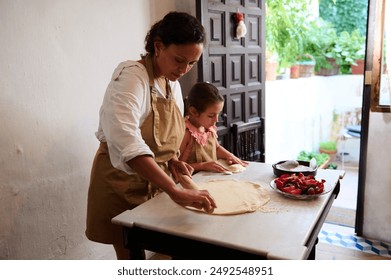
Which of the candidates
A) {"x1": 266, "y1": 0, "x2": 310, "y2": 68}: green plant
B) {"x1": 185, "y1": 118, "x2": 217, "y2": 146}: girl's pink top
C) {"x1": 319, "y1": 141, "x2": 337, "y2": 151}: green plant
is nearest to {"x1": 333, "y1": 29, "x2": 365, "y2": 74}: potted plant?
{"x1": 266, "y1": 0, "x2": 310, "y2": 68}: green plant

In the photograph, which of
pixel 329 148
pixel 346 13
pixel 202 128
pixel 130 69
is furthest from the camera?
pixel 346 13

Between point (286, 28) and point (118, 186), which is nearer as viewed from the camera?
point (118, 186)

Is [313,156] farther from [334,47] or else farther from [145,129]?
[145,129]

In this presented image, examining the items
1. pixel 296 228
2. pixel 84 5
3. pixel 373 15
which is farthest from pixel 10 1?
pixel 373 15

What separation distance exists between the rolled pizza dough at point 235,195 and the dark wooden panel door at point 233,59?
1.20 meters

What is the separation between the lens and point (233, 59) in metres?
2.80

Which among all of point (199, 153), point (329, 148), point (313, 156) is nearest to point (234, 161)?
point (199, 153)

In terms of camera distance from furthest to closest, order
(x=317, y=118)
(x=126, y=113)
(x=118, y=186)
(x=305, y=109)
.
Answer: (x=317, y=118) < (x=305, y=109) < (x=118, y=186) < (x=126, y=113)

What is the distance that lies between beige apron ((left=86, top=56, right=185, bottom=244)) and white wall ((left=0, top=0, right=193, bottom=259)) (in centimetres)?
47

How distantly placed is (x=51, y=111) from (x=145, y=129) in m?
0.72

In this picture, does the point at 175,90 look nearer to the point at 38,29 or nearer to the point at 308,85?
the point at 38,29

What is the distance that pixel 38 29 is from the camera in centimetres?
175

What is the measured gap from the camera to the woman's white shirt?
1.19 metres
